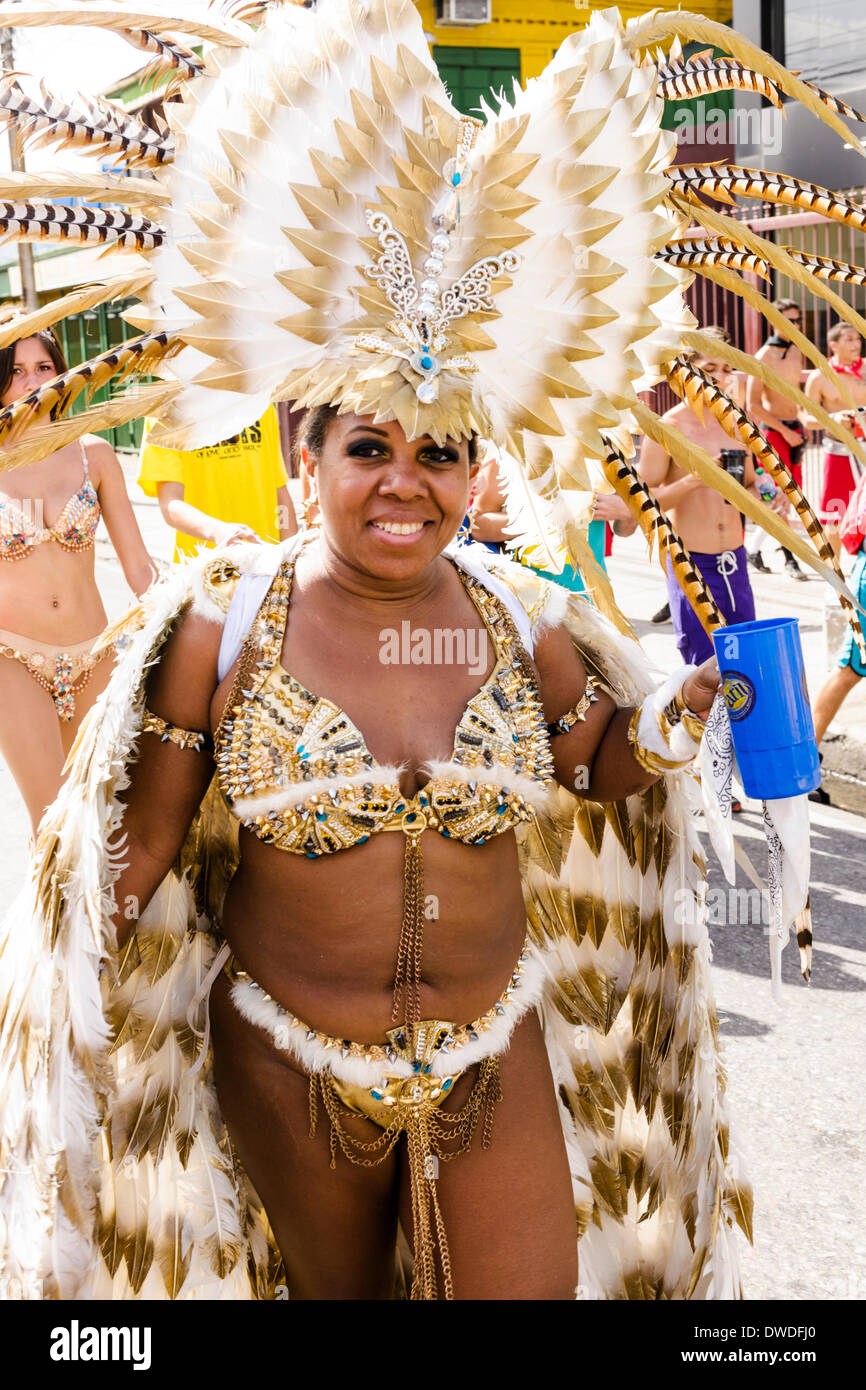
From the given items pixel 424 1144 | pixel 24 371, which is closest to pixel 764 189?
pixel 424 1144

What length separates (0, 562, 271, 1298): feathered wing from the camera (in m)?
2.10

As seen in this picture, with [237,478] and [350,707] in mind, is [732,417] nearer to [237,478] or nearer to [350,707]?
[350,707]

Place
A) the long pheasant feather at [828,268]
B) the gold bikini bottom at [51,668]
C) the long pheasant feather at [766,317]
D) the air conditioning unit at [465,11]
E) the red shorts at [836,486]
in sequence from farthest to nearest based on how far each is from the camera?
1. the air conditioning unit at [465,11]
2. the red shorts at [836,486]
3. the gold bikini bottom at [51,668]
4. the long pheasant feather at [828,268]
5. the long pheasant feather at [766,317]

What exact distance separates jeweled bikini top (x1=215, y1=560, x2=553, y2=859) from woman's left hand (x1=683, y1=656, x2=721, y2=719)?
28cm

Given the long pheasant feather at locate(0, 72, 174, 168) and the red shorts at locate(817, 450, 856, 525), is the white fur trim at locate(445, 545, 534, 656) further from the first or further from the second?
the red shorts at locate(817, 450, 856, 525)

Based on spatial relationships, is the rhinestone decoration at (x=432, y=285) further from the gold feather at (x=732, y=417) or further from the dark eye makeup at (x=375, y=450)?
the gold feather at (x=732, y=417)

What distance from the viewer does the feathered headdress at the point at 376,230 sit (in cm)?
198

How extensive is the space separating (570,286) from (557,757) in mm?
778

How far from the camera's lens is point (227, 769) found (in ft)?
6.91

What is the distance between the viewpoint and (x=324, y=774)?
208cm

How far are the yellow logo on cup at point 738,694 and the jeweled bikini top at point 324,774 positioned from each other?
361 millimetres

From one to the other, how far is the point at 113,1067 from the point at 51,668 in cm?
199

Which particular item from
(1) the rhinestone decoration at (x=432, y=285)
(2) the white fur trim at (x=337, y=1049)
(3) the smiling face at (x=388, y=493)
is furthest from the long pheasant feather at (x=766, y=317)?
(2) the white fur trim at (x=337, y=1049)
